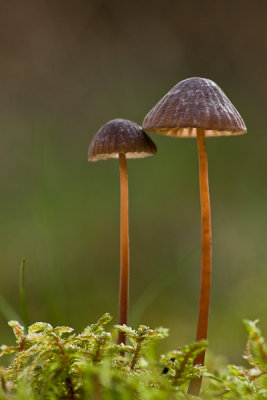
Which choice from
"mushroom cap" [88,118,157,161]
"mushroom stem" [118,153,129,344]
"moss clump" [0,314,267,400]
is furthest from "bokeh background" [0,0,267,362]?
"moss clump" [0,314,267,400]

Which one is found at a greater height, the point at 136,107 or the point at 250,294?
the point at 136,107

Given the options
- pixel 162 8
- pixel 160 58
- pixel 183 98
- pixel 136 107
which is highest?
pixel 162 8

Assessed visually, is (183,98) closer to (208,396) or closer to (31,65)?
(208,396)

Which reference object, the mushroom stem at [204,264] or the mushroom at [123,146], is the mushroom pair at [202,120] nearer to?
the mushroom stem at [204,264]

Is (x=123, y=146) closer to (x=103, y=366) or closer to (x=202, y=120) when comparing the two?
(x=202, y=120)

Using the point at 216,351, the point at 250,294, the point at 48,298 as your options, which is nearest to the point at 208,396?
the point at 48,298

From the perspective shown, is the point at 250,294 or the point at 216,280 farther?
the point at 216,280

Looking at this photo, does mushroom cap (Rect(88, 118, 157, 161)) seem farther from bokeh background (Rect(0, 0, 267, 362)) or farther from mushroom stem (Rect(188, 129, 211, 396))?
bokeh background (Rect(0, 0, 267, 362))
